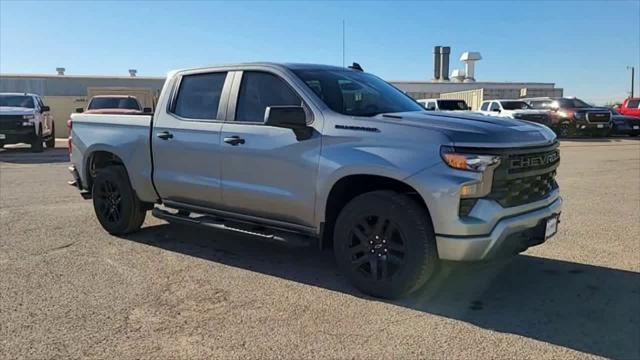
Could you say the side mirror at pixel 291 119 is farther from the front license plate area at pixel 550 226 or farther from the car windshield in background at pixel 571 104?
the car windshield in background at pixel 571 104

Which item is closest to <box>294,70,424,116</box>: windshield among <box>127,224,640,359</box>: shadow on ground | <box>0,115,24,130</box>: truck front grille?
<box>127,224,640,359</box>: shadow on ground

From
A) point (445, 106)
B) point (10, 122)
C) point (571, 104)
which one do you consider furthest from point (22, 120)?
point (571, 104)

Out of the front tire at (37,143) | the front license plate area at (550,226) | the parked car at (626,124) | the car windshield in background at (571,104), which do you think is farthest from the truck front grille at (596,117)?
the front license plate area at (550,226)

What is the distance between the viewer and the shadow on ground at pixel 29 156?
16.5 metres

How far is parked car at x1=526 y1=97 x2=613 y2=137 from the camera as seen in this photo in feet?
85.6

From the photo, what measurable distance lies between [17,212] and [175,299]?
4.74m

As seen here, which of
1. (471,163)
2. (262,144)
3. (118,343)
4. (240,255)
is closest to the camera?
(118,343)

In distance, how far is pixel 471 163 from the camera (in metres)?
3.94

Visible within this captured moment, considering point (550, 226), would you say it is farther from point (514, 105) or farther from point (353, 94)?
point (514, 105)

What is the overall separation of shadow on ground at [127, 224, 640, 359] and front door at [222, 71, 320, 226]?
0.65 m

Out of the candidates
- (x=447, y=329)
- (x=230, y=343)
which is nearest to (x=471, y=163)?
(x=447, y=329)

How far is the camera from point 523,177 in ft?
13.9

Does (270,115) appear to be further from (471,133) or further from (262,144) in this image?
(471,133)

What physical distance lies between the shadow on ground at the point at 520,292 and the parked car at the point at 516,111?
19.9 meters
